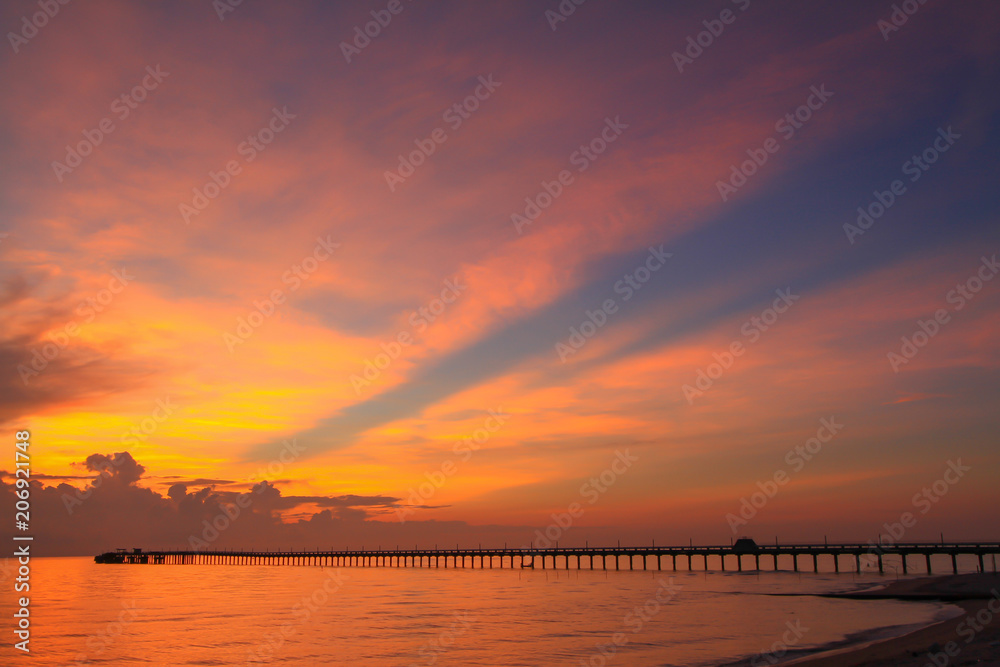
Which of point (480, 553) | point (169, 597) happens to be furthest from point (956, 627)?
point (480, 553)

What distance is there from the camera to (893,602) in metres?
53.1

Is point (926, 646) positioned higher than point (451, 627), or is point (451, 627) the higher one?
point (926, 646)

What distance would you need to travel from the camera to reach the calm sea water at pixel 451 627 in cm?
3488

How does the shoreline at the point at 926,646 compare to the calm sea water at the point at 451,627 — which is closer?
the shoreline at the point at 926,646

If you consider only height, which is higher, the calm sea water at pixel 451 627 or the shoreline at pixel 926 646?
the shoreline at pixel 926 646

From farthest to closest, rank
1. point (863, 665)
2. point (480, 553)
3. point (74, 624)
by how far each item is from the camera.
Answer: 1. point (480, 553)
2. point (74, 624)
3. point (863, 665)

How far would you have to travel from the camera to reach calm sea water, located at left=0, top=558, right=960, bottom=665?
34.9 meters

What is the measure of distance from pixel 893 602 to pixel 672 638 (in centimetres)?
2519

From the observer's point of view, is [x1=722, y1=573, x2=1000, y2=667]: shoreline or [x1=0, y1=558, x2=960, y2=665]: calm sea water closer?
→ [x1=722, y1=573, x2=1000, y2=667]: shoreline

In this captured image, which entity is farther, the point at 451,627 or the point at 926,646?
the point at 451,627

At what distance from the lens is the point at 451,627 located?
46375 mm

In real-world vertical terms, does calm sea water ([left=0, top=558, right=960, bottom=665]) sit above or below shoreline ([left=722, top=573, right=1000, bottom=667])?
below

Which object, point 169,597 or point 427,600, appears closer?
point 427,600

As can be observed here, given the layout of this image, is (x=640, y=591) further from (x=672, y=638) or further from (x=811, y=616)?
(x=672, y=638)
